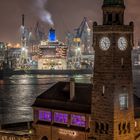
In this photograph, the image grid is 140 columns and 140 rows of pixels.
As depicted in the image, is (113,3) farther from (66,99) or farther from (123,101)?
(66,99)

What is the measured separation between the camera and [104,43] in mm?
24750

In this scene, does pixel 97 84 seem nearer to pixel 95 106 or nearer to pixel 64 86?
pixel 95 106

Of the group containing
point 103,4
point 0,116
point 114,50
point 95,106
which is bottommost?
point 0,116

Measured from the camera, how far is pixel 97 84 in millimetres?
24969

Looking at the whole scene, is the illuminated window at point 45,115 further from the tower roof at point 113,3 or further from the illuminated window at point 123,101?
the tower roof at point 113,3

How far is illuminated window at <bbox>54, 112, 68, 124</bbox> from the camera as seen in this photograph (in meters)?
29.1

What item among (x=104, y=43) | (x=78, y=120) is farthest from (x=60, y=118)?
(x=104, y=43)

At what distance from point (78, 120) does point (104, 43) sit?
5.44 meters

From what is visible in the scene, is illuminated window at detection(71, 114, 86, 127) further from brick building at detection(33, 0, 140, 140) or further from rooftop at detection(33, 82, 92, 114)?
brick building at detection(33, 0, 140, 140)

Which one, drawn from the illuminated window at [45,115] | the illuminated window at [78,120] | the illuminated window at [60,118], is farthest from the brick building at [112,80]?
the illuminated window at [45,115]

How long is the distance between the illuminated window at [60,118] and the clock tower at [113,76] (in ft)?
13.3

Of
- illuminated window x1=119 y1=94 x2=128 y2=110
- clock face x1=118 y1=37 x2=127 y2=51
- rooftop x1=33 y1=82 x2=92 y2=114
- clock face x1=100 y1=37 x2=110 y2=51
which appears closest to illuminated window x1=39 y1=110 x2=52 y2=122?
rooftop x1=33 y1=82 x2=92 y2=114

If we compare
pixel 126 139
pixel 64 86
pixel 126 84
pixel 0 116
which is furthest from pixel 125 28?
pixel 0 116

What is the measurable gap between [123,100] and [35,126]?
25.4 feet
